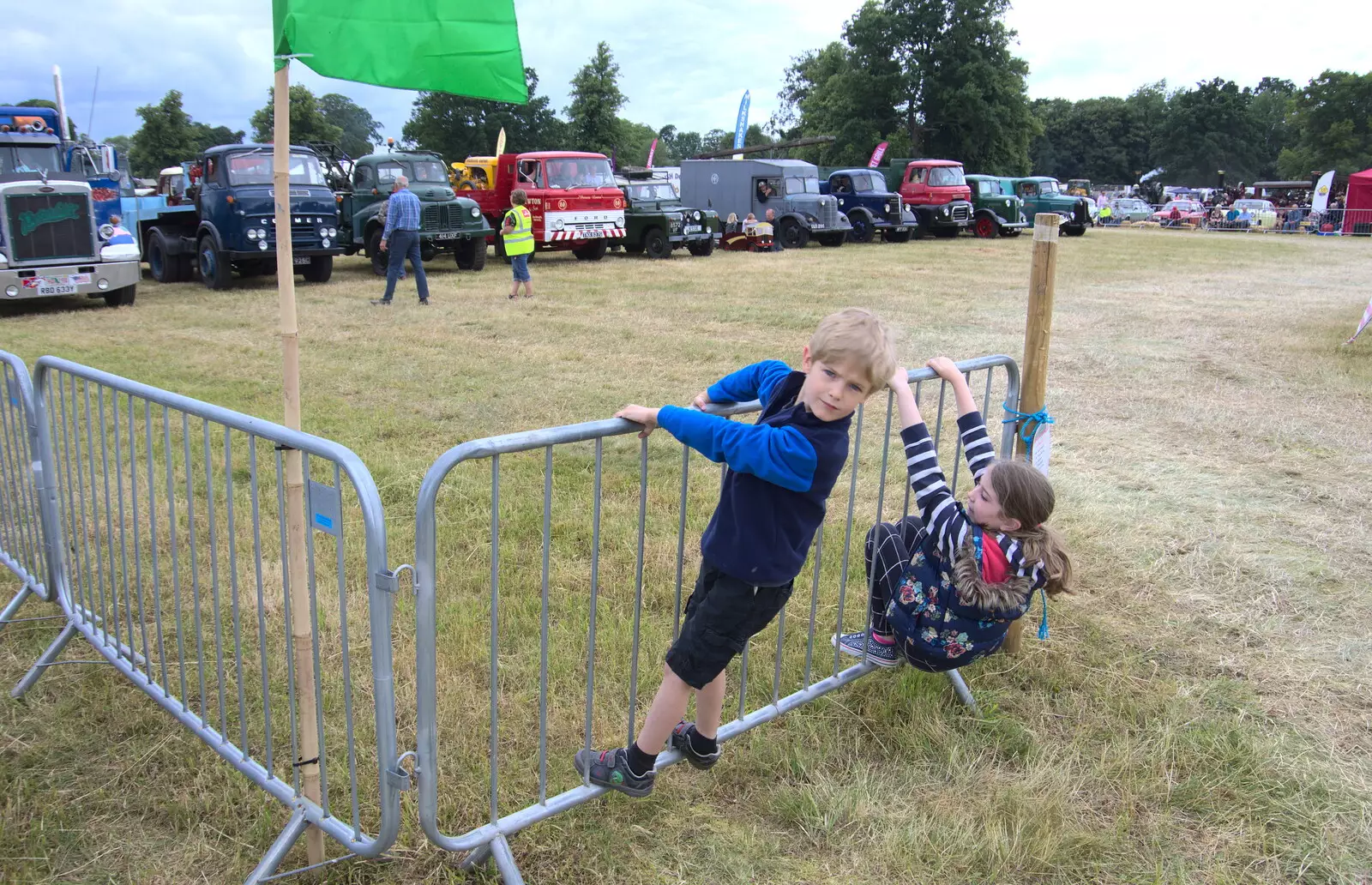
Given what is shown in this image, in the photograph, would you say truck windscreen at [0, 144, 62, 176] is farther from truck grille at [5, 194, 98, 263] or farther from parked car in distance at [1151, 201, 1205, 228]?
parked car in distance at [1151, 201, 1205, 228]

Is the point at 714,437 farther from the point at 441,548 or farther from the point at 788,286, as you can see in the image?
the point at 788,286

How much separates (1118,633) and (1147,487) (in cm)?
213

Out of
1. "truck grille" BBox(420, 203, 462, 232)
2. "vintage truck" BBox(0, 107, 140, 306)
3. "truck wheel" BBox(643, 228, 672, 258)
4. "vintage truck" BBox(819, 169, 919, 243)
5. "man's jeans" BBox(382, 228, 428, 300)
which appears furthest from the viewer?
"vintage truck" BBox(819, 169, 919, 243)

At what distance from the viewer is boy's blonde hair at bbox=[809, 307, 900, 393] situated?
2143mm

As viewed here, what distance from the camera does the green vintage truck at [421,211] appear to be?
15.8m

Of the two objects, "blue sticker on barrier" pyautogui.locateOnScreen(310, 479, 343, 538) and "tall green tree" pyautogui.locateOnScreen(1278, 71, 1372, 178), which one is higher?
"tall green tree" pyautogui.locateOnScreen(1278, 71, 1372, 178)

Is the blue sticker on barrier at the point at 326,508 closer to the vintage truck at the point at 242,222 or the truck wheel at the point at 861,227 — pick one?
the vintage truck at the point at 242,222

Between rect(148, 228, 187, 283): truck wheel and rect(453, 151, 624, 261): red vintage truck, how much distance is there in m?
5.66

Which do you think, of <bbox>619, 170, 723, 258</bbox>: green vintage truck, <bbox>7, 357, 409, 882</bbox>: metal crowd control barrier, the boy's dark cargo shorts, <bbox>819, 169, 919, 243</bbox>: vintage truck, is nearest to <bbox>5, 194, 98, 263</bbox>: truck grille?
<bbox>7, 357, 409, 882</bbox>: metal crowd control barrier

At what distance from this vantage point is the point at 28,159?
12008mm

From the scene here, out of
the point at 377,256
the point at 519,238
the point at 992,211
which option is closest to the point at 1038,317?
the point at 519,238

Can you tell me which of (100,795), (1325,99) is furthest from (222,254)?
(1325,99)

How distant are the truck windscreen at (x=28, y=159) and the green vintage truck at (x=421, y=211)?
4.56 metres

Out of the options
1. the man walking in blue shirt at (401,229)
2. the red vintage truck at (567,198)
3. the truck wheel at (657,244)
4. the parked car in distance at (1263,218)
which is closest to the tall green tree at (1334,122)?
the parked car in distance at (1263,218)
